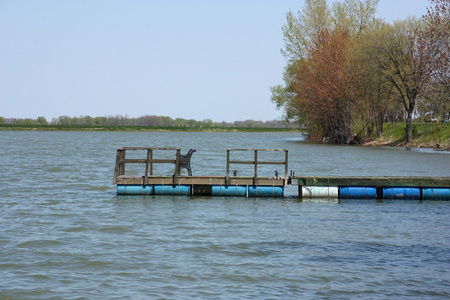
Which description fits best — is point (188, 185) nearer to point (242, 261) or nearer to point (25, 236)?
point (25, 236)

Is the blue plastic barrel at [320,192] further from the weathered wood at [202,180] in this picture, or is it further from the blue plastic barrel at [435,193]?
the blue plastic barrel at [435,193]

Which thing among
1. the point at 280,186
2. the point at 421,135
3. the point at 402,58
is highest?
the point at 402,58

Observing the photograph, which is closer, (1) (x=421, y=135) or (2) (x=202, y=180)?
(2) (x=202, y=180)

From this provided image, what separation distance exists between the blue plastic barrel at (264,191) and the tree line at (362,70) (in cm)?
3051

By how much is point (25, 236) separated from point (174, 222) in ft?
14.5

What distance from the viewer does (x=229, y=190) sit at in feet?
75.3

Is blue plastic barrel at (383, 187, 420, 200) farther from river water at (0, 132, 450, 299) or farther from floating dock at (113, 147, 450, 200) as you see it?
river water at (0, 132, 450, 299)

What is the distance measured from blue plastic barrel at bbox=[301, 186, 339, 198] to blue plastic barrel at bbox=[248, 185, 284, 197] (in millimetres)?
989

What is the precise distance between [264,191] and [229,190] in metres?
1.42

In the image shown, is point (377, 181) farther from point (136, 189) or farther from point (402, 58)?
point (402, 58)

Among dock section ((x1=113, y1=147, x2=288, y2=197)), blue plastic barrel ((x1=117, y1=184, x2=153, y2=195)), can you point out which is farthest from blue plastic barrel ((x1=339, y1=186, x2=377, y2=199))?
blue plastic barrel ((x1=117, y1=184, x2=153, y2=195))

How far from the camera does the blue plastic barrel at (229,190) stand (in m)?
22.9

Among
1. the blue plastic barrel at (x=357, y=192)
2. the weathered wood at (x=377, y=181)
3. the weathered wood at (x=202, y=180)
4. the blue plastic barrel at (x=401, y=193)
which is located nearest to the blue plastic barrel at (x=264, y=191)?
the weathered wood at (x=202, y=180)

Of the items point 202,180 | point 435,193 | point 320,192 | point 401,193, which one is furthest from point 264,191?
point 435,193
